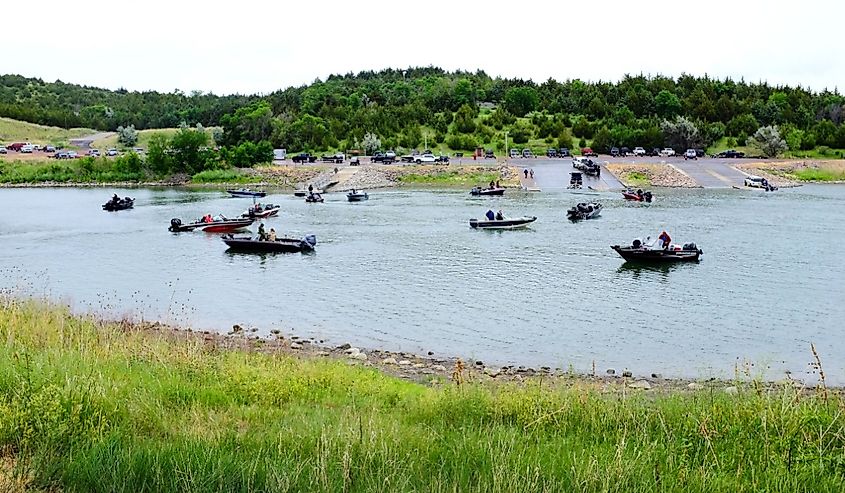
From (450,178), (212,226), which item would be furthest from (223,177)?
(212,226)

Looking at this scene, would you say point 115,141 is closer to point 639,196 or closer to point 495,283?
point 639,196

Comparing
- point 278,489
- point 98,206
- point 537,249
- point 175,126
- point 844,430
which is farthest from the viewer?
point 175,126

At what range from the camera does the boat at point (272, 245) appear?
3634cm

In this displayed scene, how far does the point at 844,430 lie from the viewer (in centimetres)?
878

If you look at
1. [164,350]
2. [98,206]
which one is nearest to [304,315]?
[164,350]

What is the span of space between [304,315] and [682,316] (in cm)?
1073

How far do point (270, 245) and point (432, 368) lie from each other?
2078 centimetres

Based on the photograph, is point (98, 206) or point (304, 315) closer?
point (304, 315)

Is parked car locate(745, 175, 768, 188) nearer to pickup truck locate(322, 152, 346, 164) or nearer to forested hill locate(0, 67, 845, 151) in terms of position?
forested hill locate(0, 67, 845, 151)

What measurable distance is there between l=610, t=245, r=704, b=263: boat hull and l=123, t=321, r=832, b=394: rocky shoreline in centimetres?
1500

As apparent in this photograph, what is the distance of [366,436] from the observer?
8.45 meters

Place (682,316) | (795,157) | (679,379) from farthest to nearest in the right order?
1. (795,157)
2. (682,316)
3. (679,379)

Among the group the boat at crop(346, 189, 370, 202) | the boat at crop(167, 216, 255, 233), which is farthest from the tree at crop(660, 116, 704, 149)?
the boat at crop(167, 216, 255, 233)

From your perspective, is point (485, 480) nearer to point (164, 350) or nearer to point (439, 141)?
point (164, 350)
